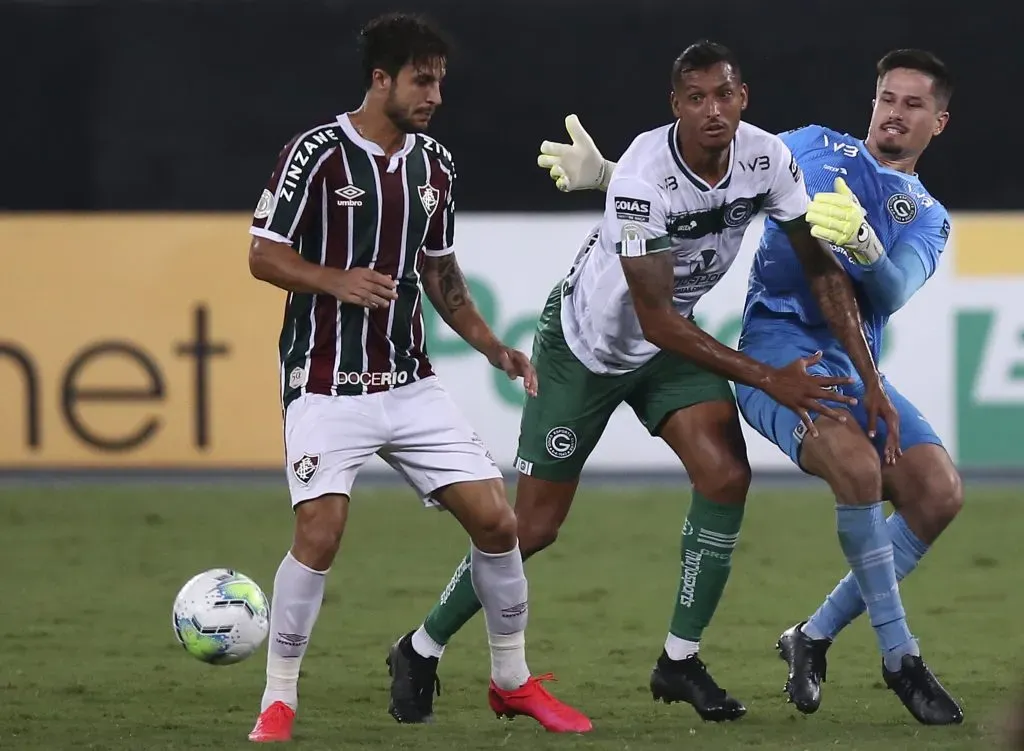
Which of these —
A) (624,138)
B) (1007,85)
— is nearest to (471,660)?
(624,138)

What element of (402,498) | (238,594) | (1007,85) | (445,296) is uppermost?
(1007,85)

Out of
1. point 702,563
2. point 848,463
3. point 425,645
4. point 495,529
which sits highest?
point 848,463

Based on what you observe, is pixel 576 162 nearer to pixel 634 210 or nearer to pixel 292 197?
pixel 634 210

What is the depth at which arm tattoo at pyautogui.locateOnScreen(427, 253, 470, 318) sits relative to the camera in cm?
566

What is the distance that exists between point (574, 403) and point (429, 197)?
2.92ft

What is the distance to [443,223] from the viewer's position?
5.57 m

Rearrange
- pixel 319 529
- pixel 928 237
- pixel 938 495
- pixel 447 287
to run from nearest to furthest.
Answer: pixel 319 529, pixel 447 287, pixel 938 495, pixel 928 237

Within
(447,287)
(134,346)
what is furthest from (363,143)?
(134,346)

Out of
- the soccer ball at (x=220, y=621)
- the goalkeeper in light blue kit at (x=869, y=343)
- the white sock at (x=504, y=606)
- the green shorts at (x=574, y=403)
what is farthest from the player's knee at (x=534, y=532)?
the soccer ball at (x=220, y=621)

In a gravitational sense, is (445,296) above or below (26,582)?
above

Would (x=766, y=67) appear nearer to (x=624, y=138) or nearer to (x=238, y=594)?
(x=624, y=138)

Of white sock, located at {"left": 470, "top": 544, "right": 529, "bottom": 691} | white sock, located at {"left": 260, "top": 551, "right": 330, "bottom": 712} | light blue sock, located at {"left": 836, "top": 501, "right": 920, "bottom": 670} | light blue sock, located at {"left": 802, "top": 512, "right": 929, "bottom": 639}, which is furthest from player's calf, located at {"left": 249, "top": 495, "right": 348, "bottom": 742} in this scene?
light blue sock, located at {"left": 802, "top": 512, "right": 929, "bottom": 639}

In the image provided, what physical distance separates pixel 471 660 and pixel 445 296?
5.54 feet

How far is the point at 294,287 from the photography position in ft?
17.0
